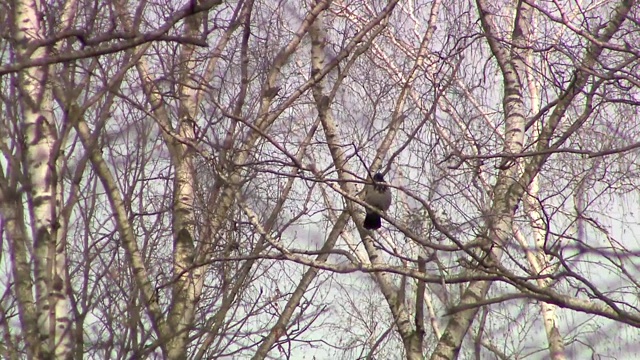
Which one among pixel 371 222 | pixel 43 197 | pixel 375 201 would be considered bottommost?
pixel 43 197

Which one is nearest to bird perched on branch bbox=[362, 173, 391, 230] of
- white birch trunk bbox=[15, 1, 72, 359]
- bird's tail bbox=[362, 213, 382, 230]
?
bird's tail bbox=[362, 213, 382, 230]

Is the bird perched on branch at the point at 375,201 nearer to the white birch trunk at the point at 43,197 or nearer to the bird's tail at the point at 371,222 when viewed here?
the bird's tail at the point at 371,222

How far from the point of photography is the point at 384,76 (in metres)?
8.00

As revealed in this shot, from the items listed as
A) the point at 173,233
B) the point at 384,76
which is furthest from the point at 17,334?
the point at 384,76

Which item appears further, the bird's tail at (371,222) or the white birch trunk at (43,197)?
the bird's tail at (371,222)

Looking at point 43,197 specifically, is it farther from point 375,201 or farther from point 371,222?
point 375,201

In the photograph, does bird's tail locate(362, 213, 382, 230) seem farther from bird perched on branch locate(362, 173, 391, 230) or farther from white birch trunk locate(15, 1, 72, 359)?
white birch trunk locate(15, 1, 72, 359)

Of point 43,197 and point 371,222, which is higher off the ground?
point 371,222

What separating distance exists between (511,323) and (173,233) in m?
3.47

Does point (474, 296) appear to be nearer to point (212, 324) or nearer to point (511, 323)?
point (212, 324)

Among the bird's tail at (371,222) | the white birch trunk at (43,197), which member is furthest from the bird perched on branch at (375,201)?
the white birch trunk at (43,197)

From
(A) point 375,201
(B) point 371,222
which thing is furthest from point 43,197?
(A) point 375,201

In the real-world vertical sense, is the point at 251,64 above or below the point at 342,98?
below

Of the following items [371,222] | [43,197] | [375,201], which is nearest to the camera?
[43,197]
